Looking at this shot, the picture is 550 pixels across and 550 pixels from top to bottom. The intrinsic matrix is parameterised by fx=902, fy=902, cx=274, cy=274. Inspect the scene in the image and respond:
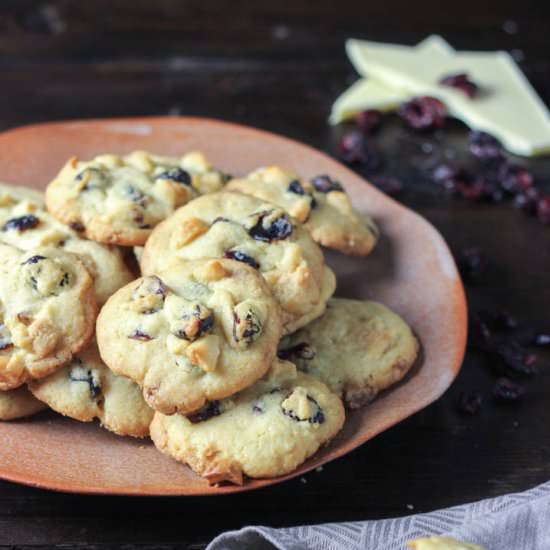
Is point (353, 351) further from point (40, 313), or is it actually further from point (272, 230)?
point (40, 313)

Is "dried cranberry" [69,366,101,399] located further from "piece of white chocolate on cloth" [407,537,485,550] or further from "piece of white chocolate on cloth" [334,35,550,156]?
"piece of white chocolate on cloth" [334,35,550,156]

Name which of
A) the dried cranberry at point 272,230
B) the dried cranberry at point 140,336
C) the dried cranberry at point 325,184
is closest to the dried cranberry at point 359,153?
the dried cranberry at point 325,184

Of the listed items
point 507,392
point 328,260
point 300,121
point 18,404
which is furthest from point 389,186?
point 18,404

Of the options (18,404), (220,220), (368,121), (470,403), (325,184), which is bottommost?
(470,403)

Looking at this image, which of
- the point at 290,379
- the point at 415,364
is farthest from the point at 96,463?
the point at 415,364

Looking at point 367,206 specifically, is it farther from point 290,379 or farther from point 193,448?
point 193,448

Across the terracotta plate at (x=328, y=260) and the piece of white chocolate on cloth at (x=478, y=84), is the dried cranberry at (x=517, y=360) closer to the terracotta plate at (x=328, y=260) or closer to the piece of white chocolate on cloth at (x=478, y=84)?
the terracotta plate at (x=328, y=260)

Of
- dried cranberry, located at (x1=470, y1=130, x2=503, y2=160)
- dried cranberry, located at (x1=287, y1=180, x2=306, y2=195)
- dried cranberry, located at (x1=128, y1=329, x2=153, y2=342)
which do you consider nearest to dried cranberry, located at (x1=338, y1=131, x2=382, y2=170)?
dried cranberry, located at (x1=470, y1=130, x2=503, y2=160)
